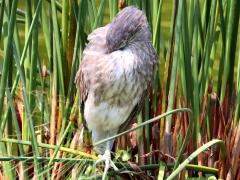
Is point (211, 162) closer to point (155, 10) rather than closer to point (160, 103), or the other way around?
point (160, 103)

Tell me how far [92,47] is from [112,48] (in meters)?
0.14

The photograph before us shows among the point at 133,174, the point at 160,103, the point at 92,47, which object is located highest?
the point at 92,47

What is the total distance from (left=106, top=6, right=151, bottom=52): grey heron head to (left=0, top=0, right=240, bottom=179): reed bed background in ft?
0.20

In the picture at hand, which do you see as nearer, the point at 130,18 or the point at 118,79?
the point at 130,18

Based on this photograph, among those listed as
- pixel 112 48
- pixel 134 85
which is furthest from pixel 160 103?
pixel 112 48

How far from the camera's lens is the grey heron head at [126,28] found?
2.93 metres

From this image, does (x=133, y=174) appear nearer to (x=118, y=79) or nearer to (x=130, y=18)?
(x=118, y=79)

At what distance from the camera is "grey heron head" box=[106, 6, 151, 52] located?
293cm

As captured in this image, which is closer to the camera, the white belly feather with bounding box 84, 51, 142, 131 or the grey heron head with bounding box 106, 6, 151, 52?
the grey heron head with bounding box 106, 6, 151, 52

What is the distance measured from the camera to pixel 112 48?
3.02 metres

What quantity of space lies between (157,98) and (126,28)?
385mm

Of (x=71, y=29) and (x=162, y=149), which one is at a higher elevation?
(x=71, y=29)

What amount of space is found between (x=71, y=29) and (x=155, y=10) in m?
0.41

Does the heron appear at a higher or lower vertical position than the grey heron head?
lower
